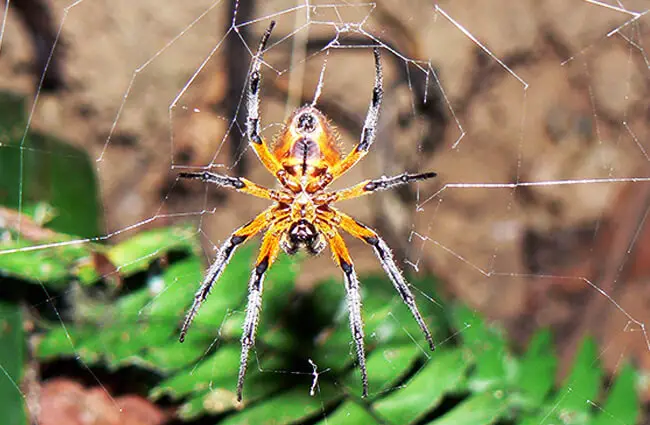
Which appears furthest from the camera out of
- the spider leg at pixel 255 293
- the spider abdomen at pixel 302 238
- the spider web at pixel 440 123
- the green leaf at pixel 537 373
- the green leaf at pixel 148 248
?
the spider web at pixel 440 123

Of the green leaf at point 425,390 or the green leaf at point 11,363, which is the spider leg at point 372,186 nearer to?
the green leaf at point 425,390

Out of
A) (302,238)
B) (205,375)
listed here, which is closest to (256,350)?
(205,375)

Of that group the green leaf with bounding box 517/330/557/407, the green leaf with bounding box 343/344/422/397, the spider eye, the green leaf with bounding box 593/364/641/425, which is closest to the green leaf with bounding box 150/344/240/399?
the green leaf with bounding box 343/344/422/397

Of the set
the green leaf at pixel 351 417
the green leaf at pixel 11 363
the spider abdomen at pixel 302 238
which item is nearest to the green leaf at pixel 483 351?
the green leaf at pixel 351 417

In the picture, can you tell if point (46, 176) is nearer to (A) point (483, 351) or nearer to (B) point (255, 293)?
(B) point (255, 293)

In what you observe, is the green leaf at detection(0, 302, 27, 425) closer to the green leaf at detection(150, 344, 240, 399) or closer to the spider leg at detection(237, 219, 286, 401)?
the green leaf at detection(150, 344, 240, 399)

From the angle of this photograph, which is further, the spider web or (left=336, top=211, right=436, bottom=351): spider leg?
the spider web

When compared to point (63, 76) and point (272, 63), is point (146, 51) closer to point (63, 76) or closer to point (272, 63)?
point (63, 76)
